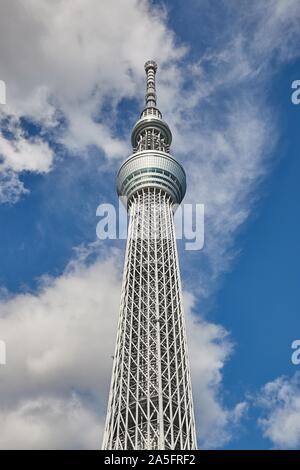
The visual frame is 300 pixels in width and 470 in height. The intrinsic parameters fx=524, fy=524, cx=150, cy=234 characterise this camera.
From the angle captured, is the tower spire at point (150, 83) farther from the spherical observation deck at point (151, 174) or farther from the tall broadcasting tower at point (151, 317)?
the spherical observation deck at point (151, 174)

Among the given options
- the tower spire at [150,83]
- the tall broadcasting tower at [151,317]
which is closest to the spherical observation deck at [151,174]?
the tall broadcasting tower at [151,317]

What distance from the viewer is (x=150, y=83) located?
442 ft

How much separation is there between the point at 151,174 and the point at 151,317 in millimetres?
32655

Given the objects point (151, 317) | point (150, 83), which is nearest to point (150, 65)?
point (150, 83)

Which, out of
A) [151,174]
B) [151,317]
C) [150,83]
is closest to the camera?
[151,317]

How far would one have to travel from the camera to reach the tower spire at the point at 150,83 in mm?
130500

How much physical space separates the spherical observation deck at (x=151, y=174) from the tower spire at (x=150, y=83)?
23175 mm

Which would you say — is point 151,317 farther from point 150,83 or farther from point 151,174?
point 150,83

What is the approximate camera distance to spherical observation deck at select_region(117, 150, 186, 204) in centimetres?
11006

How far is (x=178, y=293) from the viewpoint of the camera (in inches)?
3844

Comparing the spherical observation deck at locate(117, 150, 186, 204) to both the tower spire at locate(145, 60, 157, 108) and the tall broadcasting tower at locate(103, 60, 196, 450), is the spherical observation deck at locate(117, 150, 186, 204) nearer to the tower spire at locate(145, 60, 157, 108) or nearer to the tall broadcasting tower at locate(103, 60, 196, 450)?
the tall broadcasting tower at locate(103, 60, 196, 450)

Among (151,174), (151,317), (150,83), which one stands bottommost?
(151,317)
